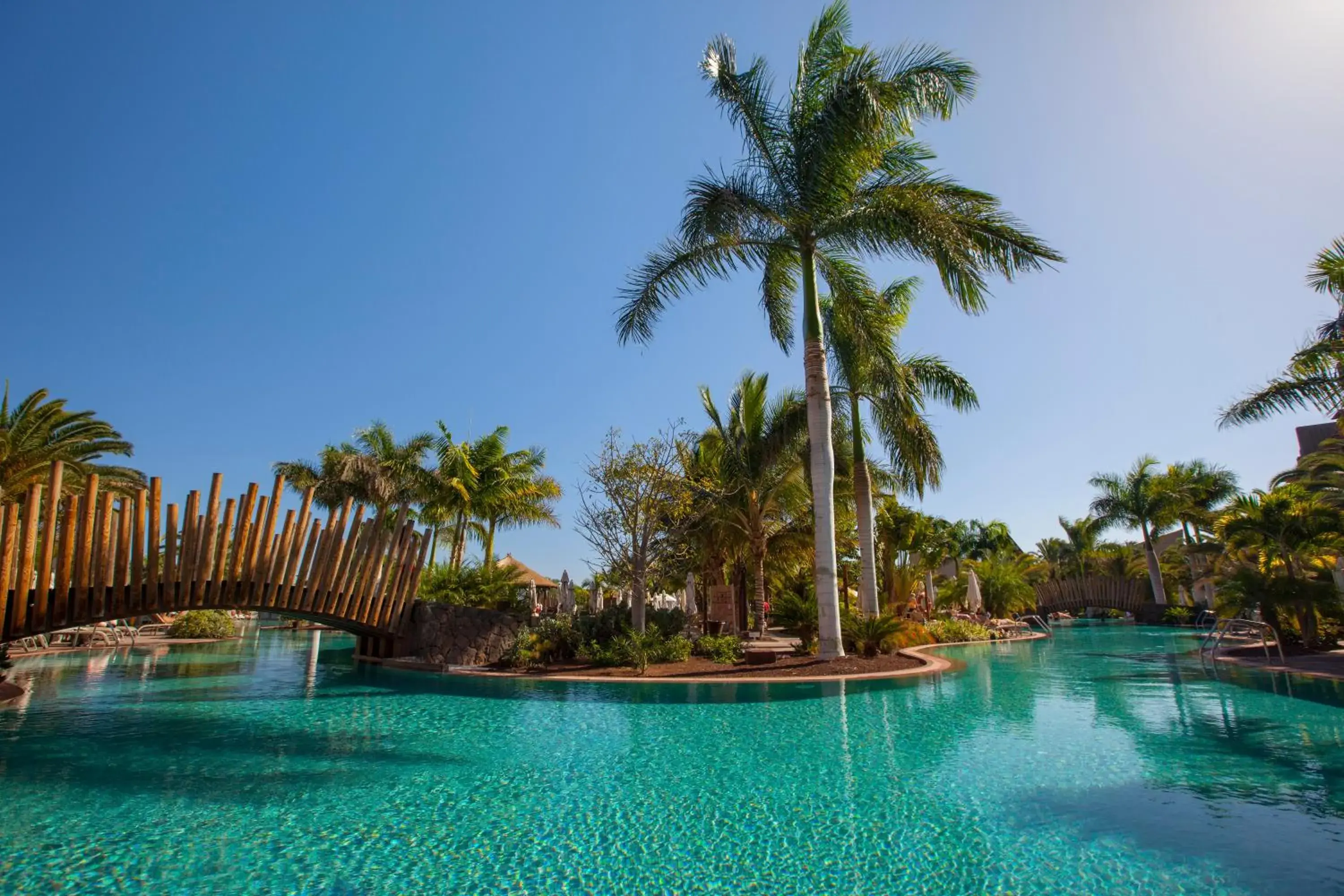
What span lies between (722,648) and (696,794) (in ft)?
26.4

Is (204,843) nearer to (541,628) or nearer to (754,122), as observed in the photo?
(541,628)

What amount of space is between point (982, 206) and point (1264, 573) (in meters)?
9.24

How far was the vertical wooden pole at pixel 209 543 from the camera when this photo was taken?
10906 millimetres

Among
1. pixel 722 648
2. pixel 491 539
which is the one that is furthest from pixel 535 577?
pixel 722 648

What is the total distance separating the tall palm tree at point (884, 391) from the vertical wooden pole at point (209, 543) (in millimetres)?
11796

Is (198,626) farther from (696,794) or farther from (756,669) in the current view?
(696,794)

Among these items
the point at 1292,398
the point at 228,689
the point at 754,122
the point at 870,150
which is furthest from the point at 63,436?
the point at 1292,398

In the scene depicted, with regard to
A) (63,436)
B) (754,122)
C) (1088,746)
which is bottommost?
(1088,746)

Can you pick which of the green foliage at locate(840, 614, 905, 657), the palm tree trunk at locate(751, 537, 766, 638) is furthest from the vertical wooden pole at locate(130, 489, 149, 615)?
the palm tree trunk at locate(751, 537, 766, 638)

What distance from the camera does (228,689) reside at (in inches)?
492

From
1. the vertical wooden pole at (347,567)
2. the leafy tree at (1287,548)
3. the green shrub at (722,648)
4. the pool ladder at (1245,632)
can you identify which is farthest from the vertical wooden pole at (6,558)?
the leafy tree at (1287,548)

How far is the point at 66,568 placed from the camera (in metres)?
9.80

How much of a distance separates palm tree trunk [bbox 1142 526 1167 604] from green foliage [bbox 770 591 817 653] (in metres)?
25.5

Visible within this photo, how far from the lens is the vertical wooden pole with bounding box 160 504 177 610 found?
10594 mm
